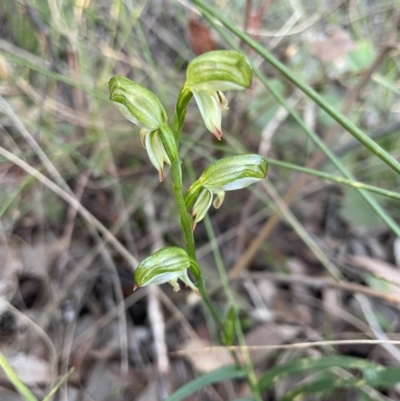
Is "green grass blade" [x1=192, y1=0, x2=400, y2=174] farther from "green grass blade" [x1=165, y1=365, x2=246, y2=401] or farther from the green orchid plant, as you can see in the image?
"green grass blade" [x1=165, y1=365, x2=246, y2=401]

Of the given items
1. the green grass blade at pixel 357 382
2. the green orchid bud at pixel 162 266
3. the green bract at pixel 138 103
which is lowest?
the green grass blade at pixel 357 382

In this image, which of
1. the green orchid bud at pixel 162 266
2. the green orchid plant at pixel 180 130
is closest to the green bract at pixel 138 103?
the green orchid plant at pixel 180 130

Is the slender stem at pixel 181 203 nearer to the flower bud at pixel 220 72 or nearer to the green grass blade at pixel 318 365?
the flower bud at pixel 220 72

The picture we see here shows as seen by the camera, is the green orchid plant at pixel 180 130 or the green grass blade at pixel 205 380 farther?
the green grass blade at pixel 205 380

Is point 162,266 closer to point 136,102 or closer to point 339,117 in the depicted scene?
point 136,102

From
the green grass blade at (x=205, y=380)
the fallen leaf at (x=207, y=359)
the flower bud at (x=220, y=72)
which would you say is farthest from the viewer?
the fallen leaf at (x=207, y=359)

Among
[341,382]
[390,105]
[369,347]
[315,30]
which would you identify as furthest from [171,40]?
[341,382]

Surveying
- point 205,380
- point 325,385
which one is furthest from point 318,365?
point 205,380

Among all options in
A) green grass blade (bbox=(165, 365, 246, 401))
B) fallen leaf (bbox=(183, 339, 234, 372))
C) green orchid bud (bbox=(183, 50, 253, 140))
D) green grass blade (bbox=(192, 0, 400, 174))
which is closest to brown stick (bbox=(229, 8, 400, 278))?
fallen leaf (bbox=(183, 339, 234, 372))
